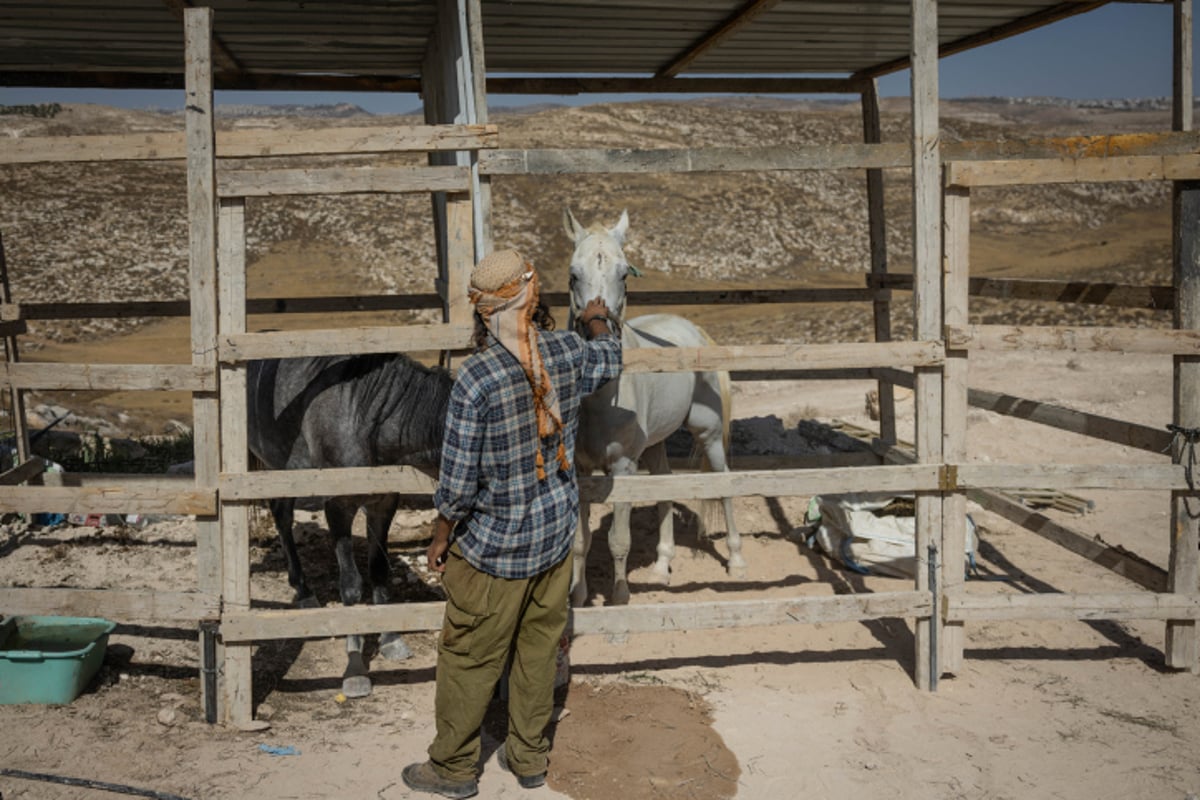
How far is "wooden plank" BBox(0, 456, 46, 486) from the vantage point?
21.5 feet

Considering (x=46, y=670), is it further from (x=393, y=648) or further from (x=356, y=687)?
(x=393, y=648)

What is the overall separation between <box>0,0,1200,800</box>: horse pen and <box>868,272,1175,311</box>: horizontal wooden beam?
0.19 ft

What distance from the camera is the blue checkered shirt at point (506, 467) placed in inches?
134

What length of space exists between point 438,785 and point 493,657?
61 cm

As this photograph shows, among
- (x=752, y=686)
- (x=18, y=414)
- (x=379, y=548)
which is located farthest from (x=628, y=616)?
(x=18, y=414)

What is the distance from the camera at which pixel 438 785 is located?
3762 mm

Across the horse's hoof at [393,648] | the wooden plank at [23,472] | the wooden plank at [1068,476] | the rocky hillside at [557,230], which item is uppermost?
the rocky hillside at [557,230]

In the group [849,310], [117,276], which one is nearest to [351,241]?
[117,276]

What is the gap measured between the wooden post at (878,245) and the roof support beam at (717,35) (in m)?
1.72

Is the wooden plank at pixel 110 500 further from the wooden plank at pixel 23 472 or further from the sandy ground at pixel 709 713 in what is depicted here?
the wooden plank at pixel 23 472

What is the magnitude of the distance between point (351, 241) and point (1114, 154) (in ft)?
87.6

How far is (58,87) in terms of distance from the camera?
6992 mm

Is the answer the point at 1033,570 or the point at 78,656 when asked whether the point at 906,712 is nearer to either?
the point at 1033,570

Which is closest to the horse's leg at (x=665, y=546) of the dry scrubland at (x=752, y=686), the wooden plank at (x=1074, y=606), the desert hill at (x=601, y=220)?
the dry scrubland at (x=752, y=686)
